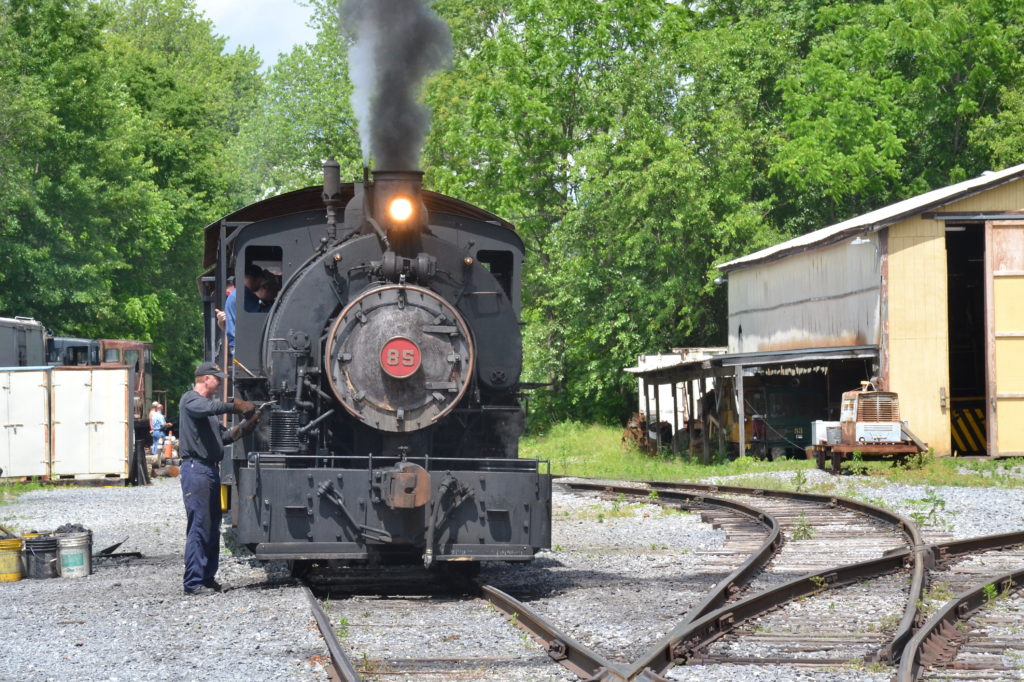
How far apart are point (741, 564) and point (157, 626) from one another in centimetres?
515

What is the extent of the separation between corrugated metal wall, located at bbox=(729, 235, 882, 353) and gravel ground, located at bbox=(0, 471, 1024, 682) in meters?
11.3

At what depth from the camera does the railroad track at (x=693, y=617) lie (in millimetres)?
7117

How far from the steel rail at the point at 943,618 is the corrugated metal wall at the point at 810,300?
15.5m

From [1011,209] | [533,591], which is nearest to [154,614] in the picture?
[533,591]

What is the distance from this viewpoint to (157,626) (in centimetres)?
847

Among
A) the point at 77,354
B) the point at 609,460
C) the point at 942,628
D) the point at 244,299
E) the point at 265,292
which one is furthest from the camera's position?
the point at 77,354

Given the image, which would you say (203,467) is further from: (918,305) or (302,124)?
(302,124)

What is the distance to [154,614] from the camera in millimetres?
8984

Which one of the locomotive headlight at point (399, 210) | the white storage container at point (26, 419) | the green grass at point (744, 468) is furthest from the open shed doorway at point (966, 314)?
the locomotive headlight at point (399, 210)

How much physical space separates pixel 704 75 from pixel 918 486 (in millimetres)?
22337

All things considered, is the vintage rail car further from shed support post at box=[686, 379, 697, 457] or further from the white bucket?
the white bucket

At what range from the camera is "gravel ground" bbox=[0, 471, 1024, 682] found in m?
7.09

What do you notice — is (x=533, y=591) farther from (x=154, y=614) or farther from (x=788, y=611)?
(x=154, y=614)

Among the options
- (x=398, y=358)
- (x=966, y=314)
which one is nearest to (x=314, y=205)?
(x=398, y=358)
